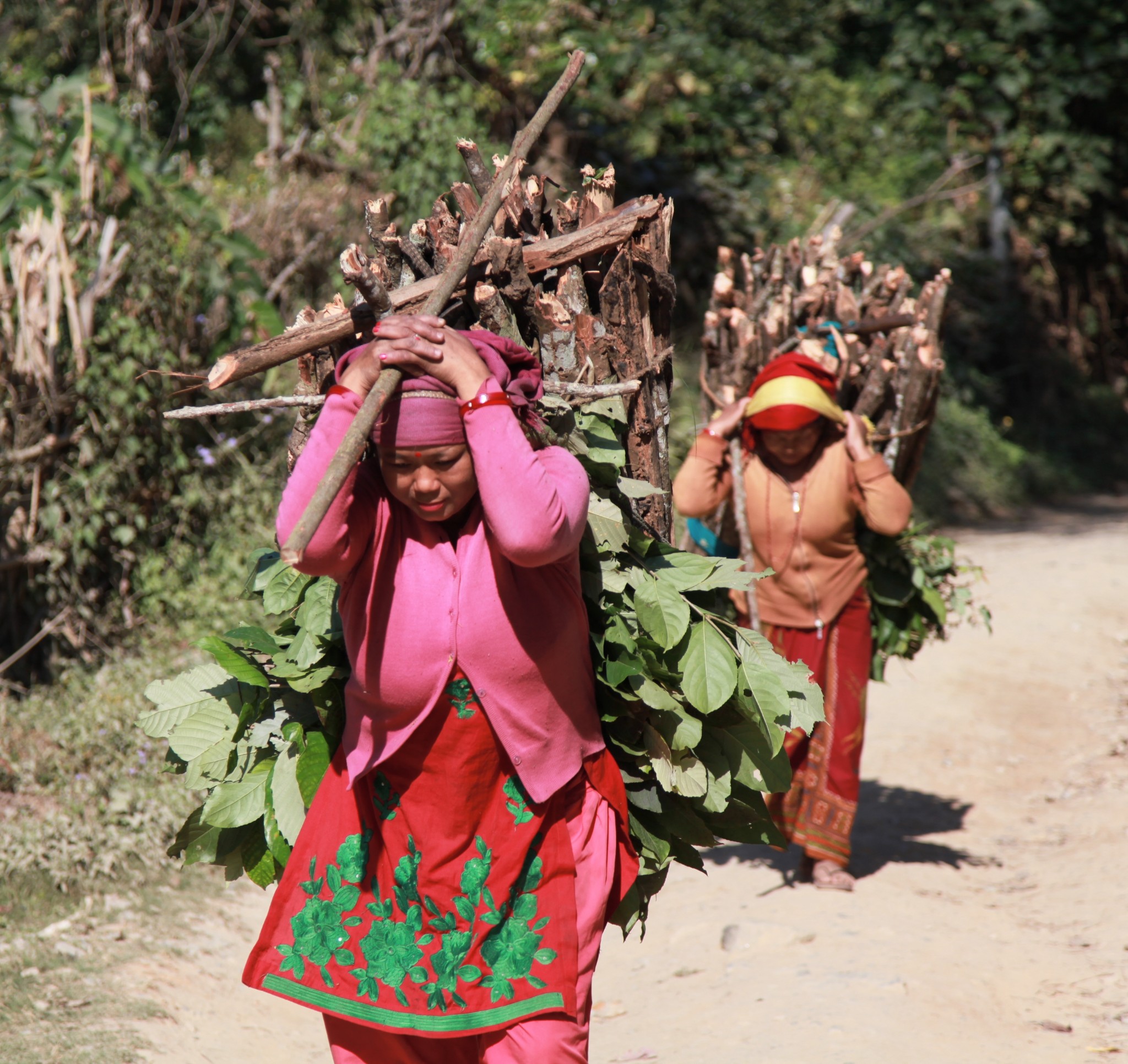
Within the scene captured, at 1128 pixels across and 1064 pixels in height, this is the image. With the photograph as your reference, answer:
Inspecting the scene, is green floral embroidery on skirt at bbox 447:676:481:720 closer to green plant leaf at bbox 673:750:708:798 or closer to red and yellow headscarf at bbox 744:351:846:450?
green plant leaf at bbox 673:750:708:798

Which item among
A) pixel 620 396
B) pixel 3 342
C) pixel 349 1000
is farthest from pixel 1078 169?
pixel 349 1000

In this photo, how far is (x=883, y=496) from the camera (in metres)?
4.20

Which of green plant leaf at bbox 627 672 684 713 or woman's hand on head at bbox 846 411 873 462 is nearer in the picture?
green plant leaf at bbox 627 672 684 713

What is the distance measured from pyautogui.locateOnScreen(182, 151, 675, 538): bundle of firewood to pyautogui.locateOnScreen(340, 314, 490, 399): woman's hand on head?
9.4 inches

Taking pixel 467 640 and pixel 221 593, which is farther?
pixel 221 593

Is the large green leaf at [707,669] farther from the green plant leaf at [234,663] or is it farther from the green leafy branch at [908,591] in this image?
the green leafy branch at [908,591]

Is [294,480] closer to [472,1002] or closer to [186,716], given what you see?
[186,716]

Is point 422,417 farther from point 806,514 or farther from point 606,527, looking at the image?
point 806,514

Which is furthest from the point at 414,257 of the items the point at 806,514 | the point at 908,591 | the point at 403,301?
the point at 908,591

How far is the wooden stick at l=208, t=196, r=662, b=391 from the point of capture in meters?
2.06

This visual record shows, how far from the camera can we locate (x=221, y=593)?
6422 millimetres

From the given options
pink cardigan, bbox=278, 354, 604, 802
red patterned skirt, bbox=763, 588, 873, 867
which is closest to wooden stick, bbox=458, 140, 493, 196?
pink cardigan, bbox=278, 354, 604, 802

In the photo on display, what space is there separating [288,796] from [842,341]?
3.03 m

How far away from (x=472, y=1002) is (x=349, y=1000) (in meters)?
0.23
